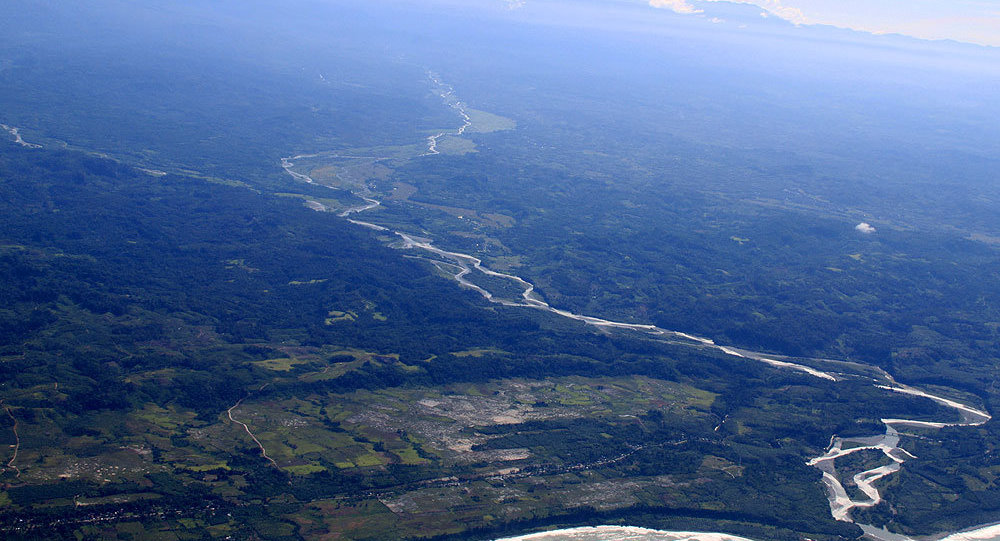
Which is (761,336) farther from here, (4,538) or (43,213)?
(43,213)

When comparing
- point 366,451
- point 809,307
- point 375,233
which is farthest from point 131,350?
point 809,307

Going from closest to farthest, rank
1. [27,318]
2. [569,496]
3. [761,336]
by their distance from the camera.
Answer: [569,496], [27,318], [761,336]

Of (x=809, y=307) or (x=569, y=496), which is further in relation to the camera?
(x=809, y=307)

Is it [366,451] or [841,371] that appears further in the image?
[841,371]

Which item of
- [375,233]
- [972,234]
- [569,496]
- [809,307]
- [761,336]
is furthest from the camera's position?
[972,234]

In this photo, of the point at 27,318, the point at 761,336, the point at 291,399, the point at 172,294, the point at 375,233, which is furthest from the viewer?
the point at 375,233

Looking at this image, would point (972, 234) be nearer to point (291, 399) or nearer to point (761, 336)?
point (761, 336)

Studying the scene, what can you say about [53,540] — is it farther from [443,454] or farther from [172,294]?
[172,294]

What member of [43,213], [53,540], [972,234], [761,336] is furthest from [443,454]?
[972,234]

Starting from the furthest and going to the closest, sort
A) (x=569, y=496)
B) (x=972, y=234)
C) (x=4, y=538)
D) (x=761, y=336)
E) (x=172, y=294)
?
(x=972, y=234), (x=761, y=336), (x=172, y=294), (x=569, y=496), (x=4, y=538)
